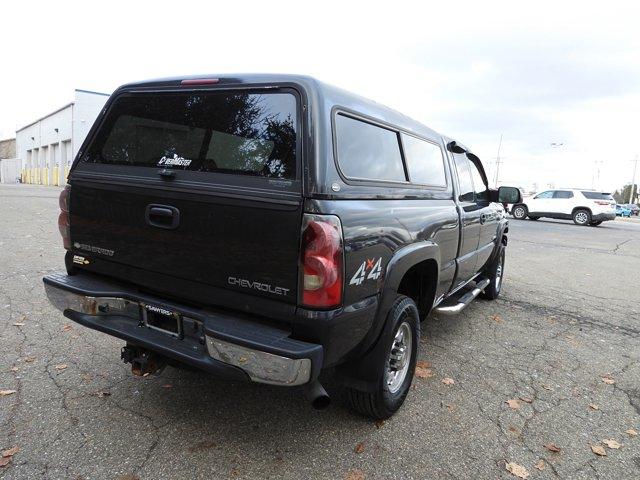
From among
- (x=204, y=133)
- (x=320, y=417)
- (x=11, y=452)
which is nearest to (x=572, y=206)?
(x=320, y=417)

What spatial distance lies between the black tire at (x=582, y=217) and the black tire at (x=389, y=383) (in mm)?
23072

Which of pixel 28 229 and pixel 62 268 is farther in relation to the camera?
pixel 28 229

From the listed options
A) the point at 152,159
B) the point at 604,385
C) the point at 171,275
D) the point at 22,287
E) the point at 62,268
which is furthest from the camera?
the point at 62,268

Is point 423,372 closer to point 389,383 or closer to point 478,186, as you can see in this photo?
point 389,383

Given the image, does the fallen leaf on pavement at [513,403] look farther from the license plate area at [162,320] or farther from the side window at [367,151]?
the license plate area at [162,320]

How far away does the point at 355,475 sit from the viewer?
243cm

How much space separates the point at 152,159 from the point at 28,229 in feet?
30.2

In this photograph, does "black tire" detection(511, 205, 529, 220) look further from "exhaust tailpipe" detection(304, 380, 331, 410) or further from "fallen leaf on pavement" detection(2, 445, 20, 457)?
"fallen leaf on pavement" detection(2, 445, 20, 457)

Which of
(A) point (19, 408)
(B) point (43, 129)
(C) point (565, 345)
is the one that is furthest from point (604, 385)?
(B) point (43, 129)

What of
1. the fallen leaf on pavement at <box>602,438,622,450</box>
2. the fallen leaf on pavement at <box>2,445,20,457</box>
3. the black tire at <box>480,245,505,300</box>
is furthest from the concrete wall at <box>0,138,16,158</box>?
the fallen leaf on pavement at <box>602,438,622,450</box>

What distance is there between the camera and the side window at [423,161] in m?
3.39

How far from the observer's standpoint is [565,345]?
4.55 meters

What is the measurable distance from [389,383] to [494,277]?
349cm

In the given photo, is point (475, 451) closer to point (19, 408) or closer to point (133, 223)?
point (133, 223)
